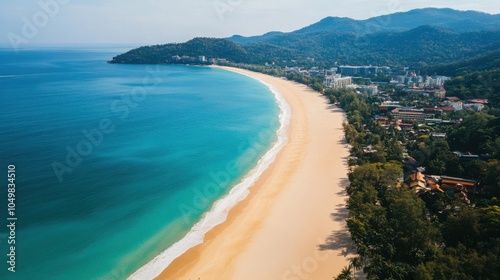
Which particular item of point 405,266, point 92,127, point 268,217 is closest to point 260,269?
point 268,217

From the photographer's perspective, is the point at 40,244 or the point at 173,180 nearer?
the point at 40,244

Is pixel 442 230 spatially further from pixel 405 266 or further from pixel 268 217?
pixel 268 217

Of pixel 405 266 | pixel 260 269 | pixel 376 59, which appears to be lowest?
pixel 260 269

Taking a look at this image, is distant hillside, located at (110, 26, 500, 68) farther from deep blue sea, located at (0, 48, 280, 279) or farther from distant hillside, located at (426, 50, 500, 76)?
deep blue sea, located at (0, 48, 280, 279)

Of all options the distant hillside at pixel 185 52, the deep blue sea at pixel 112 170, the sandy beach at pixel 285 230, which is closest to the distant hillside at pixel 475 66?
the deep blue sea at pixel 112 170

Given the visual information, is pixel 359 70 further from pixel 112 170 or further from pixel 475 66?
pixel 112 170

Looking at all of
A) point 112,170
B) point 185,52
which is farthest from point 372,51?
point 112,170
